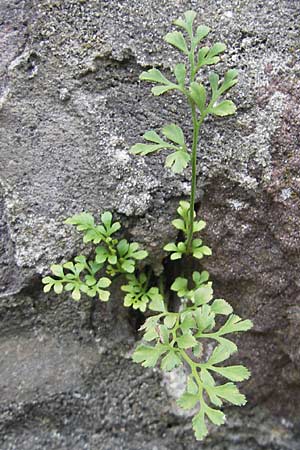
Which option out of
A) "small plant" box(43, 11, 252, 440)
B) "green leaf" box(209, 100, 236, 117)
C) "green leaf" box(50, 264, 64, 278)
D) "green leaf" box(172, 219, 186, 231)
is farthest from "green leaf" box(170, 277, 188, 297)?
"green leaf" box(209, 100, 236, 117)

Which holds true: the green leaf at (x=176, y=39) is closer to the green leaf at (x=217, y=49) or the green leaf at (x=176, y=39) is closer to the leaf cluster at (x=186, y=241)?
the green leaf at (x=217, y=49)

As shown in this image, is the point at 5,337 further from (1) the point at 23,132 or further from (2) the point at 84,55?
(2) the point at 84,55

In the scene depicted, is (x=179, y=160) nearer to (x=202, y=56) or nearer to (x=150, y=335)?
(x=202, y=56)

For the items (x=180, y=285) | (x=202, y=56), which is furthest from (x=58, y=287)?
(x=202, y=56)

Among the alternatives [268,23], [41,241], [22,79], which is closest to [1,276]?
[41,241]

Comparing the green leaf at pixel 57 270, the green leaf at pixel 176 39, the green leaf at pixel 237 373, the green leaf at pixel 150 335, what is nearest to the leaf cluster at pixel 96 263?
the green leaf at pixel 57 270

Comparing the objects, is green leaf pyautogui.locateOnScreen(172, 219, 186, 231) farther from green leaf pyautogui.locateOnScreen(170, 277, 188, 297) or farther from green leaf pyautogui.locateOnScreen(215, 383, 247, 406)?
green leaf pyautogui.locateOnScreen(215, 383, 247, 406)
